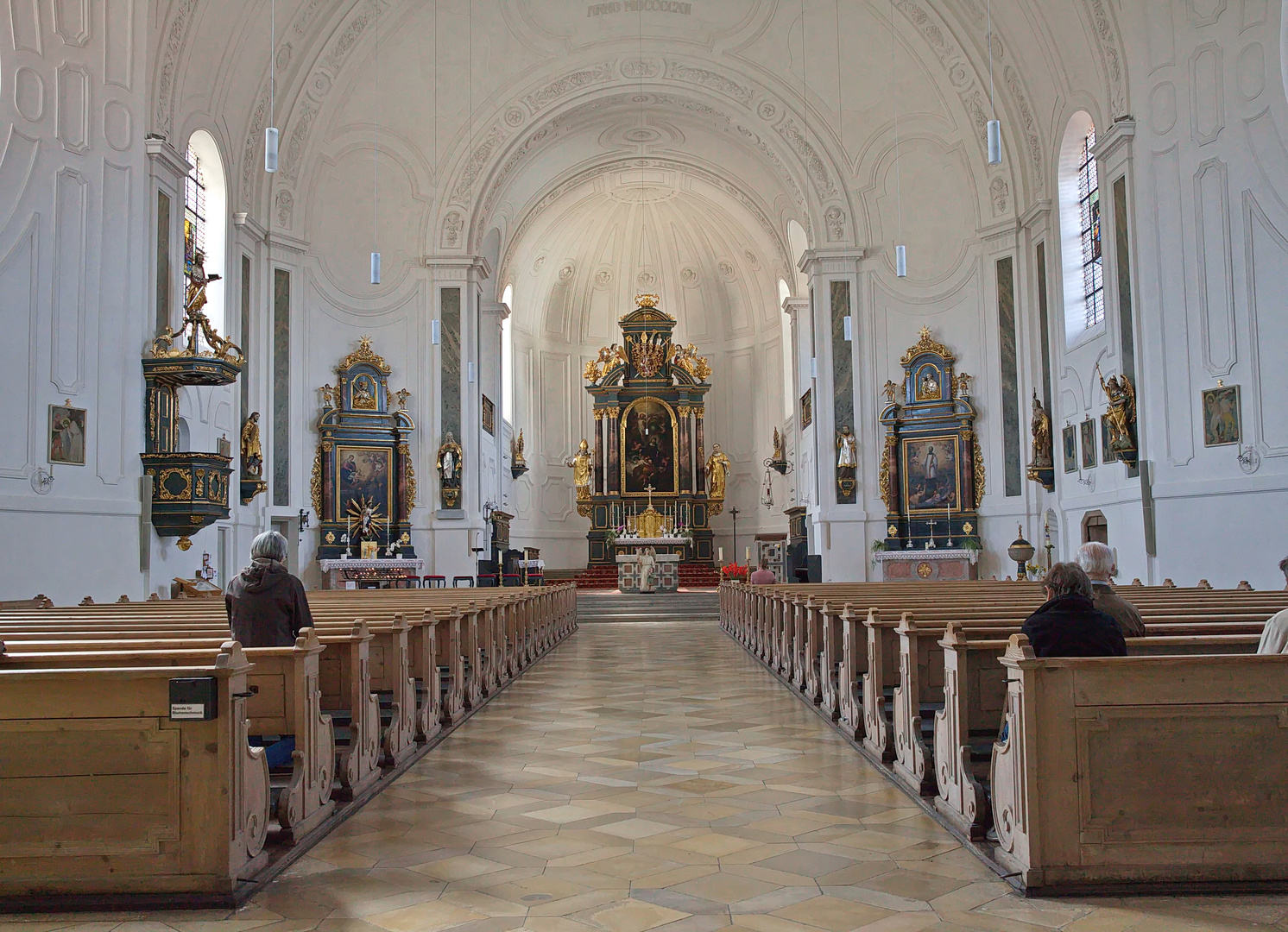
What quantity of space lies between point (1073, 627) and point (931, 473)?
17.4m

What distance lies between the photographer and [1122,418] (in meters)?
15.0

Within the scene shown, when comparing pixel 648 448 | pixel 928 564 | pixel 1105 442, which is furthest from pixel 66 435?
pixel 648 448

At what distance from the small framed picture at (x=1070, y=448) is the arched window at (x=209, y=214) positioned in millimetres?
14084

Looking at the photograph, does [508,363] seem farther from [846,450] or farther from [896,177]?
[896,177]

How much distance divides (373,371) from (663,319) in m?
11.0

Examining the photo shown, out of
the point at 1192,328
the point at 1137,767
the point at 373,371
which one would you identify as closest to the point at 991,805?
the point at 1137,767

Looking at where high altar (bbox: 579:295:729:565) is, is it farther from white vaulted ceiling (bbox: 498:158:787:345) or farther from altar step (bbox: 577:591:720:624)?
altar step (bbox: 577:591:720:624)

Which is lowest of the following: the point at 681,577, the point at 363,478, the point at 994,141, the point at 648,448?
the point at 681,577

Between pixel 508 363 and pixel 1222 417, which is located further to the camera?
pixel 508 363

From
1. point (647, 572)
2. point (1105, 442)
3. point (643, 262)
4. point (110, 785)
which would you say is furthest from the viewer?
point (643, 262)

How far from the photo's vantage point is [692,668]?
37.7ft

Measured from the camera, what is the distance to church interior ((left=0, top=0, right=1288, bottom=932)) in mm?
3910

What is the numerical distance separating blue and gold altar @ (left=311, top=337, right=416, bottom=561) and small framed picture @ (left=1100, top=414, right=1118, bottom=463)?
12712mm

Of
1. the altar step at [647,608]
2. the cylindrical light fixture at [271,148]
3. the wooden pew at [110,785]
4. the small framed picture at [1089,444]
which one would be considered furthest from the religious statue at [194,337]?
the small framed picture at [1089,444]
